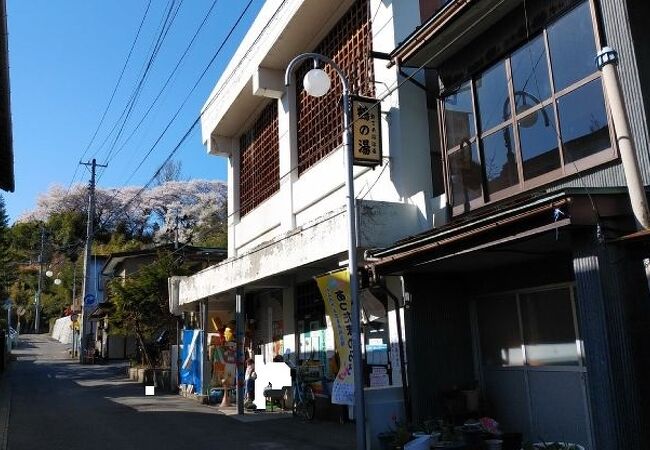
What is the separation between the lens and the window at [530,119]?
26.8ft

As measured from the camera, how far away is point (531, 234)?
7059 millimetres

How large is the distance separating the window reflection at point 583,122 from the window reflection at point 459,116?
202 centimetres

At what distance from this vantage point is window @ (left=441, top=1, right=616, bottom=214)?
816 cm

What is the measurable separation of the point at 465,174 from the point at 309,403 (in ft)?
22.7

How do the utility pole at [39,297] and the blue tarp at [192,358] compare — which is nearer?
the blue tarp at [192,358]

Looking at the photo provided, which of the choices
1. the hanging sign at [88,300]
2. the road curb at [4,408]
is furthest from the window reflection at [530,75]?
Answer: the hanging sign at [88,300]

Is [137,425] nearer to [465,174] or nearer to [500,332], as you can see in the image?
[500,332]

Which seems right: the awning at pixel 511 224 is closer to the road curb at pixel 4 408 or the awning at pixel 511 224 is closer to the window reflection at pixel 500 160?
the window reflection at pixel 500 160

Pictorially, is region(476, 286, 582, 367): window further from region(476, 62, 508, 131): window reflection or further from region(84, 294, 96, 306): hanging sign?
region(84, 294, 96, 306): hanging sign

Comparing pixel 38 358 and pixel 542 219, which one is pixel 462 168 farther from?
pixel 38 358

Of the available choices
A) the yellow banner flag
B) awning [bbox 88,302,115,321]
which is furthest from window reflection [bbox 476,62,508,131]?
awning [bbox 88,302,115,321]

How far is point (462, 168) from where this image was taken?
1056 centimetres

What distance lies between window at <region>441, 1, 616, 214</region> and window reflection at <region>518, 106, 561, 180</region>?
1 centimetres

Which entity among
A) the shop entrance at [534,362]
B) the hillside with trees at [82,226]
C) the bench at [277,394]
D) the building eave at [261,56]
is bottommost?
the bench at [277,394]
